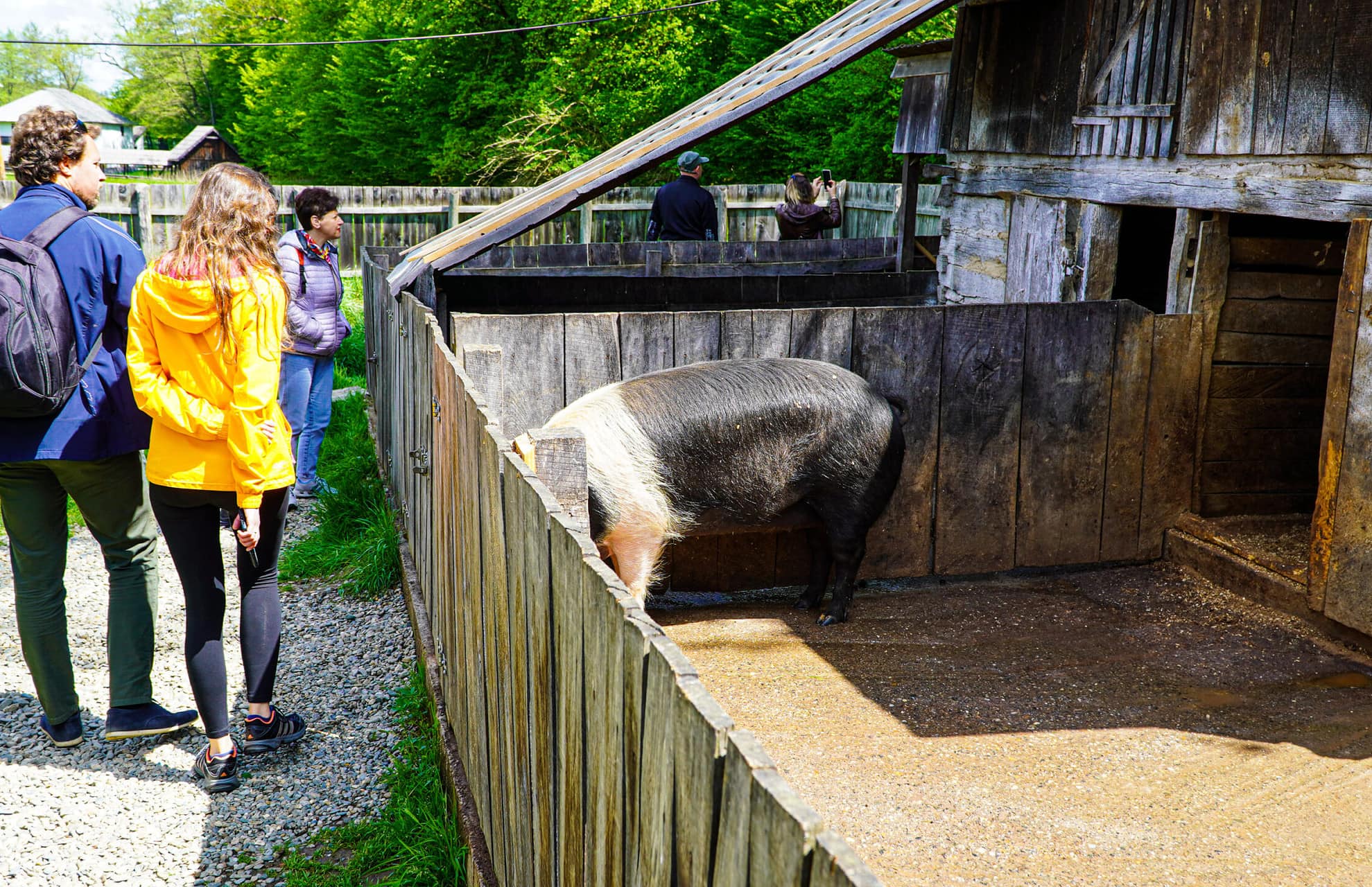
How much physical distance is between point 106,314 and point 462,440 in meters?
1.56

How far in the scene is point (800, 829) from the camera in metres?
1.11

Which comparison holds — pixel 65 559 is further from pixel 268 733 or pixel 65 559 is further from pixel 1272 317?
pixel 1272 317

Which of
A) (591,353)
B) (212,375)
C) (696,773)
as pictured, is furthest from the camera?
(591,353)

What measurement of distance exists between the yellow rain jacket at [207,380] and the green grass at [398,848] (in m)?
→ 1.05

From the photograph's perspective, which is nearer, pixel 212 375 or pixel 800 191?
pixel 212 375

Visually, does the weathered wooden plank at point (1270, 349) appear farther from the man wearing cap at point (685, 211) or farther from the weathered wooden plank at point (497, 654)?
the man wearing cap at point (685, 211)

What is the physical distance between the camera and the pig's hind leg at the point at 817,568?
510 cm

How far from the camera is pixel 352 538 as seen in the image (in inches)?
254

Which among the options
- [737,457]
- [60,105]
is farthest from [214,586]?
[60,105]

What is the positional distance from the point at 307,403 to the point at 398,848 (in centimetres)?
382

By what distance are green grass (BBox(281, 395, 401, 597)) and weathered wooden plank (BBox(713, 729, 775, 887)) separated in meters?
4.65

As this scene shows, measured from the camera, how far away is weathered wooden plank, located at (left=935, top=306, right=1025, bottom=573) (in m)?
5.19

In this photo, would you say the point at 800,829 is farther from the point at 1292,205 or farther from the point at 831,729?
the point at 1292,205

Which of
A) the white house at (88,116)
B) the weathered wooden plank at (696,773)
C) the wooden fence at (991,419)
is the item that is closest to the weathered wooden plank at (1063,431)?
the wooden fence at (991,419)
